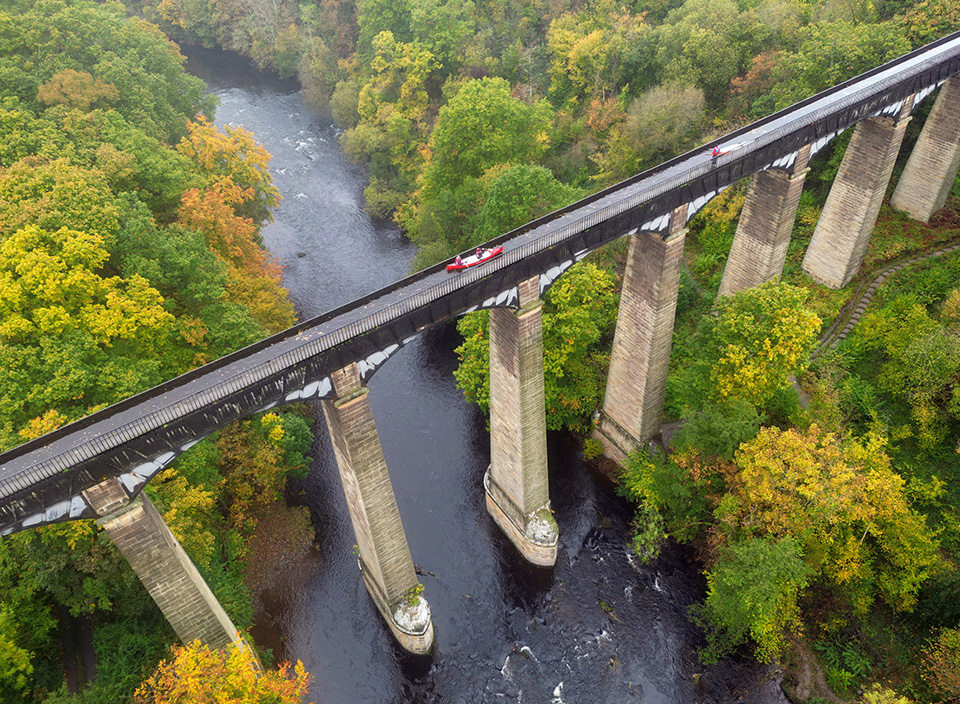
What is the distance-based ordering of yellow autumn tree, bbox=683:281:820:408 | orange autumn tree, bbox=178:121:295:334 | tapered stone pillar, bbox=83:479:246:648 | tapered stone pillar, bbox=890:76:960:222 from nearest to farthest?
tapered stone pillar, bbox=83:479:246:648 < yellow autumn tree, bbox=683:281:820:408 < tapered stone pillar, bbox=890:76:960:222 < orange autumn tree, bbox=178:121:295:334

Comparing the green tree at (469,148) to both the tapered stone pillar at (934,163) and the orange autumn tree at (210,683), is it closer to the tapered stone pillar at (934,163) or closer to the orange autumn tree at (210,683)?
the tapered stone pillar at (934,163)

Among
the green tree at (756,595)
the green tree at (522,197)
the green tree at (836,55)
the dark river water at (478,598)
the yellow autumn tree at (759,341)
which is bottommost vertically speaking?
the dark river water at (478,598)

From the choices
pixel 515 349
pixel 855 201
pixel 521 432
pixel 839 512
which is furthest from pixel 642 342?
pixel 855 201

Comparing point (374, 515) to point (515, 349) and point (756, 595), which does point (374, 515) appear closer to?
point (515, 349)

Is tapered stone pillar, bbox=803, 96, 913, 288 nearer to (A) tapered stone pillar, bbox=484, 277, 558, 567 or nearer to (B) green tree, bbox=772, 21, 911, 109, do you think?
(B) green tree, bbox=772, 21, 911, 109

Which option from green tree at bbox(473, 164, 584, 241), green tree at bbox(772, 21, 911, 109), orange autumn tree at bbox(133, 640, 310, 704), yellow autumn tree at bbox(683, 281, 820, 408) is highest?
green tree at bbox(772, 21, 911, 109)

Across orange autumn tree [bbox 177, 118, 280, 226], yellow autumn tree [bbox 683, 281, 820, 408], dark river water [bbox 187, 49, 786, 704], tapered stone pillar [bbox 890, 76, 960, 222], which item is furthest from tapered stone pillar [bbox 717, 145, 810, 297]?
orange autumn tree [bbox 177, 118, 280, 226]

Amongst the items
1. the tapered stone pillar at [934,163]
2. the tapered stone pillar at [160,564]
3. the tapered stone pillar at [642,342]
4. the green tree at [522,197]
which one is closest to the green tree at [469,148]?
the green tree at [522,197]

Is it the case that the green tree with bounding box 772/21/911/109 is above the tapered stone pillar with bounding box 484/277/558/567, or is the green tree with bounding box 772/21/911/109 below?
above
